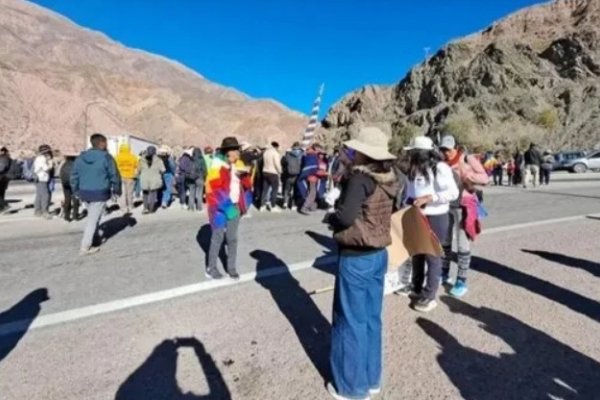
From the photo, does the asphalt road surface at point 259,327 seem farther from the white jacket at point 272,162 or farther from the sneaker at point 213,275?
the white jacket at point 272,162

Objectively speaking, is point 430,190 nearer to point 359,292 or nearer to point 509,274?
point 359,292

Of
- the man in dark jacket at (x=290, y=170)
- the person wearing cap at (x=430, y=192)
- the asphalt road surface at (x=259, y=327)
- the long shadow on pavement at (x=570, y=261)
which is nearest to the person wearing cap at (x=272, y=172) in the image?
the man in dark jacket at (x=290, y=170)

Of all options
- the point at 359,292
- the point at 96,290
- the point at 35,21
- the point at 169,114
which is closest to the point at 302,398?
the point at 359,292

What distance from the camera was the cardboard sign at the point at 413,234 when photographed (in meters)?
4.72

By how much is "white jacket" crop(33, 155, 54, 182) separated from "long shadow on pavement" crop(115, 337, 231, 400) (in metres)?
9.10

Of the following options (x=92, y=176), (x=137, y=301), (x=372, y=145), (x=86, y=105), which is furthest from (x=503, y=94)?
(x=372, y=145)

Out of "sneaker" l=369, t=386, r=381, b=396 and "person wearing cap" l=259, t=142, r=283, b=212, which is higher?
"person wearing cap" l=259, t=142, r=283, b=212

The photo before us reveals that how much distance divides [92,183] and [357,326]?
19.0 feet

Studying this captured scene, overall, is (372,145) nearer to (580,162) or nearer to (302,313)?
(302,313)

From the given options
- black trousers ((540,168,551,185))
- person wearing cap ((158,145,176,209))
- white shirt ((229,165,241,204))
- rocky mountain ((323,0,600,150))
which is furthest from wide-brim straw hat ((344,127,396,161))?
rocky mountain ((323,0,600,150))

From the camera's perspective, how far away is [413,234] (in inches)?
188

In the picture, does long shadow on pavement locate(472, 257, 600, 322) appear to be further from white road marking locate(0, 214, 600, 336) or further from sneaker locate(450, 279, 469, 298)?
white road marking locate(0, 214, 600, 336)

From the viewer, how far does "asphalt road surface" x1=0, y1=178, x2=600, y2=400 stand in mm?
3713

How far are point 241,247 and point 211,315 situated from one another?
327 centimetres
